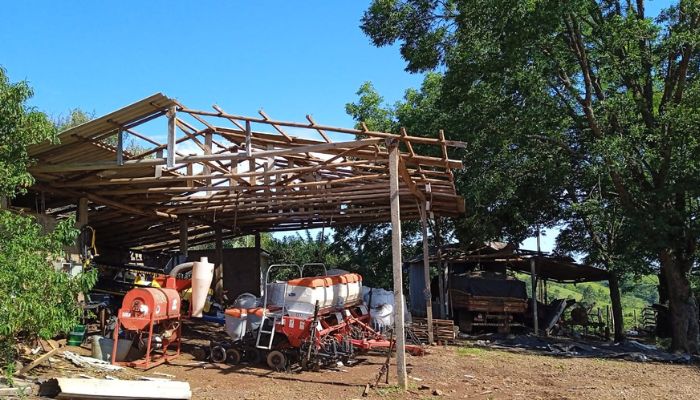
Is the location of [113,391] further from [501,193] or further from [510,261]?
[510,261]

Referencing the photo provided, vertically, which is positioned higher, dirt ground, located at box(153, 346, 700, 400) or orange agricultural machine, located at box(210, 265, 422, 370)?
orange agricultural machine, located at box(210, 265, 422, 370)

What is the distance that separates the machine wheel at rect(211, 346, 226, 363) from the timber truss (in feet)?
10.4

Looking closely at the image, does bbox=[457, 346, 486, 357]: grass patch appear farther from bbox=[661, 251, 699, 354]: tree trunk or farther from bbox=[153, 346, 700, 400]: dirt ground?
bbox=[661, 251, 699, 354]: tree trunk

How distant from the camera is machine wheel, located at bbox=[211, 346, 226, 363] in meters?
10.5

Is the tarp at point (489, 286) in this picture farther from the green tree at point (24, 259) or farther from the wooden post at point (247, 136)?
the green tree at point (24, 259)

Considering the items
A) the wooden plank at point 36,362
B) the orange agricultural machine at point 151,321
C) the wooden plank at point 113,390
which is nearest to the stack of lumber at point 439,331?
the orange agricultural machine at point 151,321

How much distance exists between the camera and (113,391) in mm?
7207

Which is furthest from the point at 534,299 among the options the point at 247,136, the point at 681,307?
the point at 247,136

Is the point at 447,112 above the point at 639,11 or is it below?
below

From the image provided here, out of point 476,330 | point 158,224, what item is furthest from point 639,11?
point 158,224

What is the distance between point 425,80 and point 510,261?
8204mm

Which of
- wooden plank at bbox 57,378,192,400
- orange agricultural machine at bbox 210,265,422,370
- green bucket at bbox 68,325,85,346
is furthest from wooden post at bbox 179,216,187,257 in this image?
wooden plank at bbox 57,378,192,400

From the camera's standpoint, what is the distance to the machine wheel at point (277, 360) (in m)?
9.91

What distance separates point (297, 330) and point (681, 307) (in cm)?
1107
